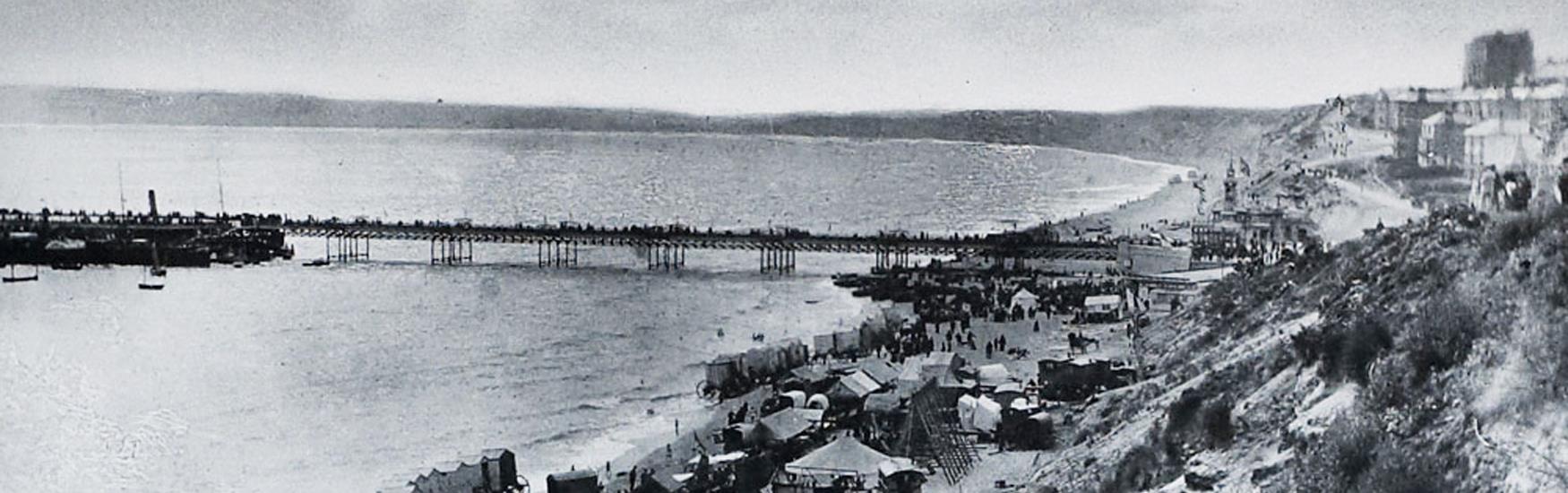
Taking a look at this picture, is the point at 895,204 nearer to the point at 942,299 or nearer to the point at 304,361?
the point at 942,299

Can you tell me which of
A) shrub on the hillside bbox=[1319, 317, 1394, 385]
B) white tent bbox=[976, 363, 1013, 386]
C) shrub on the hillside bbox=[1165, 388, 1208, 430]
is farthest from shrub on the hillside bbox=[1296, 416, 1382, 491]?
white tent bbox=[976, 363, 1013, 386]

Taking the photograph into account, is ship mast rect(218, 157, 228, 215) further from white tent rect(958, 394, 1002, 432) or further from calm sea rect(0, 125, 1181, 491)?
white tent rect(958, 394, 1002, 432)

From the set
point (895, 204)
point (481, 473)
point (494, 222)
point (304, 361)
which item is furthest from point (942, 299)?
point (895, 204)

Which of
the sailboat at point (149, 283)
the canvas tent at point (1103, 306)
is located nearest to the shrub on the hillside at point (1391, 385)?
the canvas tent at point (1103, 306)

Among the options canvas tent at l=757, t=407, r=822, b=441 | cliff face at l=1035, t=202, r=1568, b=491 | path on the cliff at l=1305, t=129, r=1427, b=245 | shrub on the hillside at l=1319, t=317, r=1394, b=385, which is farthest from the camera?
path on the cliff at l=1305, t=129, r=1427, b=245

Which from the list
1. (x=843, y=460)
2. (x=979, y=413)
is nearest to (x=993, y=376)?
(x=979, y=413)

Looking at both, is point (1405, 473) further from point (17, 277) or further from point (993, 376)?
point (17, 277)
